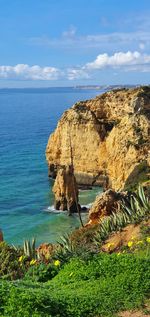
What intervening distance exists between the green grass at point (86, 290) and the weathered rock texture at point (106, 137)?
3946 centimetres

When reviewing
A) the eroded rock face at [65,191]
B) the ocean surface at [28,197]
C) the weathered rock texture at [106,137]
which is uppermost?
the weathered rock texture at [106,137]

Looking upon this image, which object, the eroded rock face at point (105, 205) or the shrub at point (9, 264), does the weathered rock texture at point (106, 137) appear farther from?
the shrub at point (9, 264)

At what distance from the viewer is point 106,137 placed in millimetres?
60656

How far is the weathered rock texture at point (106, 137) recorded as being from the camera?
5375 centimetres

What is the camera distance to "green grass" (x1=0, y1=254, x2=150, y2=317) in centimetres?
924

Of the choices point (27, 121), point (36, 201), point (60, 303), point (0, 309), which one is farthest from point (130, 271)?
point (27, 121)

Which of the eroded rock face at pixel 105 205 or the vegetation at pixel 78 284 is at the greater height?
the vegetation at pixel 78 284

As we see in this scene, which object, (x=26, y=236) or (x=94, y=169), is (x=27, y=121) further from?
(x=26, y=236)

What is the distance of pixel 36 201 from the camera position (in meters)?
53.3

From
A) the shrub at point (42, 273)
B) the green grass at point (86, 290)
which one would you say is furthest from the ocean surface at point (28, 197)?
the green grass at point (86, 290)

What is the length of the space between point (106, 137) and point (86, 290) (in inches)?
1980

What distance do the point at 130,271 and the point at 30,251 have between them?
253 inches

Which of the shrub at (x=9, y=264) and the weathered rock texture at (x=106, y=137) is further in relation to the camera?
the weathered rock texture at (x=106, y=137)

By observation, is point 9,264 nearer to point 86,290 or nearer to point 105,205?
point 86,290
